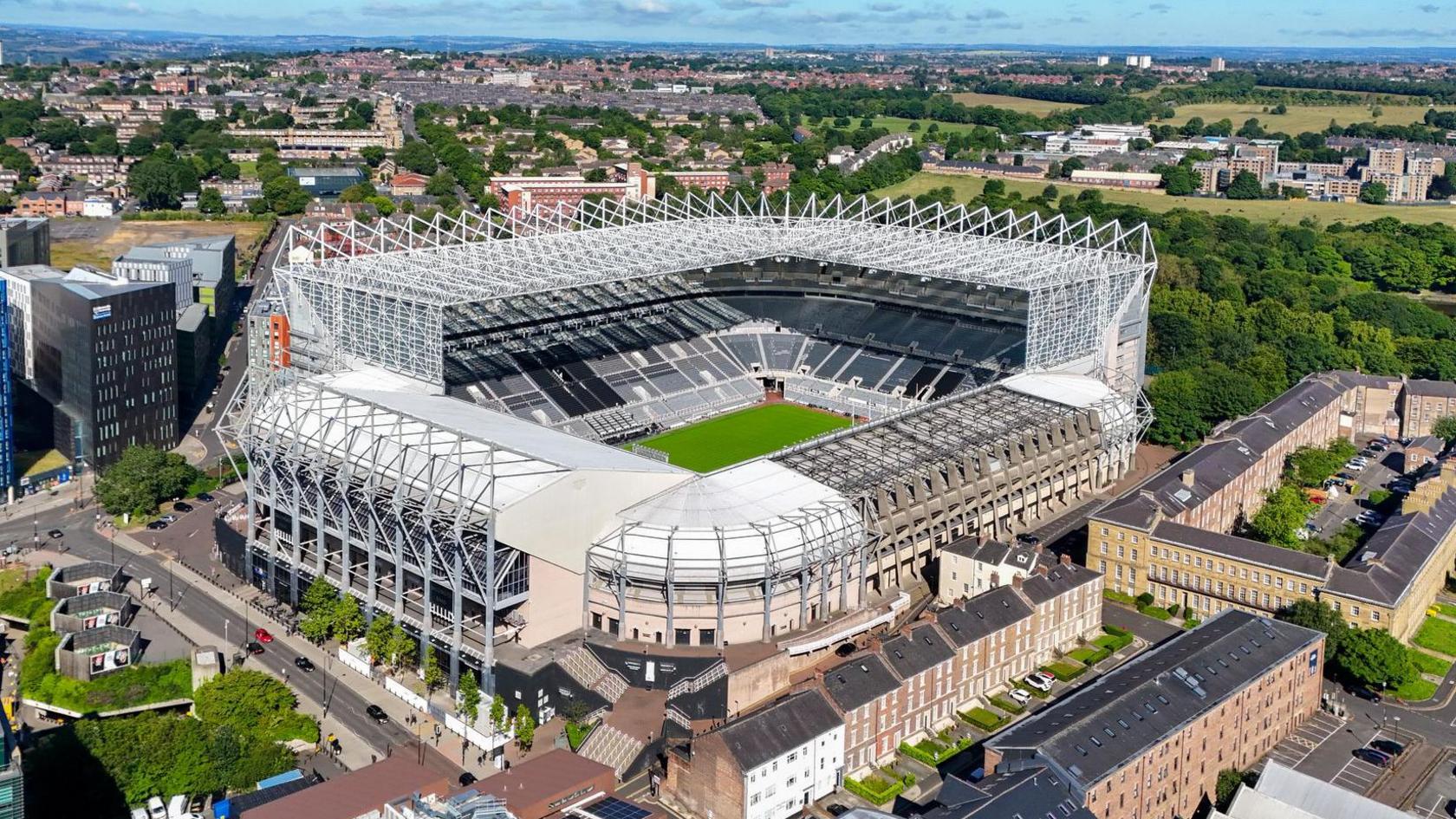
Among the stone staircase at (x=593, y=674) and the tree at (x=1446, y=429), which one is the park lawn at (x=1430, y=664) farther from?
the stone staircase at (x=593, y=674)

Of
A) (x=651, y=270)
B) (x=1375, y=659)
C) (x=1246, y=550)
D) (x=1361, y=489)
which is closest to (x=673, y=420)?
(x=651, y=270)

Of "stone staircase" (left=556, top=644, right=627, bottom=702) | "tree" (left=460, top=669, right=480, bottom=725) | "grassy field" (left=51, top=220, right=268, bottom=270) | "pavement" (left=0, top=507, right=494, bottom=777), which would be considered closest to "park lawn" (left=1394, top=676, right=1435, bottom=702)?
"stone staircase" (left=556, top=644, right=627, bottom=702)

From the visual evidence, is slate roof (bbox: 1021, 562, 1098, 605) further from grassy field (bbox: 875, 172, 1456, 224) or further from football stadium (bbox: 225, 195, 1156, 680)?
grassy field (bbox: 875, 172, 1456, 224)

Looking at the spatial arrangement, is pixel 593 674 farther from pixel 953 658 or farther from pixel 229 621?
pixel 229 621

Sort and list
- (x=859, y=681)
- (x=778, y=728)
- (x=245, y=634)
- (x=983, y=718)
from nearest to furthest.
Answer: (x=778, y=728) → (x=859, y=681) → (x=983, y=718) → (x=245, y=634)

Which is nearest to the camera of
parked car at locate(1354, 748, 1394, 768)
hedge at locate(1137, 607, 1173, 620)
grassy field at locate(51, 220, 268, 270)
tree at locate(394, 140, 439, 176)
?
parked car at locate(1354, 748, 1394, 768)

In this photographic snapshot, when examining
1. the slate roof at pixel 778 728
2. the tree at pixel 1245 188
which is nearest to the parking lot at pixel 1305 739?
the slate roof at pixel 778 728
